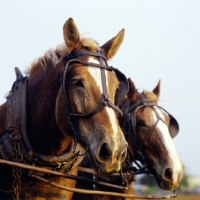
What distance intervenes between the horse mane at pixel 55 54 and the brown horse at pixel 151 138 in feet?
4.88

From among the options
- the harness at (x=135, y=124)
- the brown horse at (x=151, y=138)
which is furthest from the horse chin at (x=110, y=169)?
the harness at (x=135, y=124)

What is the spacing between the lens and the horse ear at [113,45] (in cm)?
390

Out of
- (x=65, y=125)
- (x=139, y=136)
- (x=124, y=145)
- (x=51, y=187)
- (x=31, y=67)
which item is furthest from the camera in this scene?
(x=139, y=136)

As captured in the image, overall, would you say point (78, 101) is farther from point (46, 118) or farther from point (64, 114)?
point (46, 118)

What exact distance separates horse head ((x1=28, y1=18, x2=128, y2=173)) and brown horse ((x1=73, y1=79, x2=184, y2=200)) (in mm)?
1432

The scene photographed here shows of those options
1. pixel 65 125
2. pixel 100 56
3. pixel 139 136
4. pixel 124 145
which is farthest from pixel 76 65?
pixel 139 136

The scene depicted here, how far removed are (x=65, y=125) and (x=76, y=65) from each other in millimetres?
497

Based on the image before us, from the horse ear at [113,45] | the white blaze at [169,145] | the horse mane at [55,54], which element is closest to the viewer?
the horse mane at [55,54]

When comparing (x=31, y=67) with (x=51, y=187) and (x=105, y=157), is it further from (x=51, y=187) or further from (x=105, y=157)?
(x=105, y=157)

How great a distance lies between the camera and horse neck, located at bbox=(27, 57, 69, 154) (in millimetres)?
3705

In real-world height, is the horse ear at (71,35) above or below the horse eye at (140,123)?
above

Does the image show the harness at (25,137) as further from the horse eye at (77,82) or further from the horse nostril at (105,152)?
the horse nostril at (105,152)

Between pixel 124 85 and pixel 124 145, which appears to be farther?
pixel 124 85

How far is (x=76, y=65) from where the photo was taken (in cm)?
346
